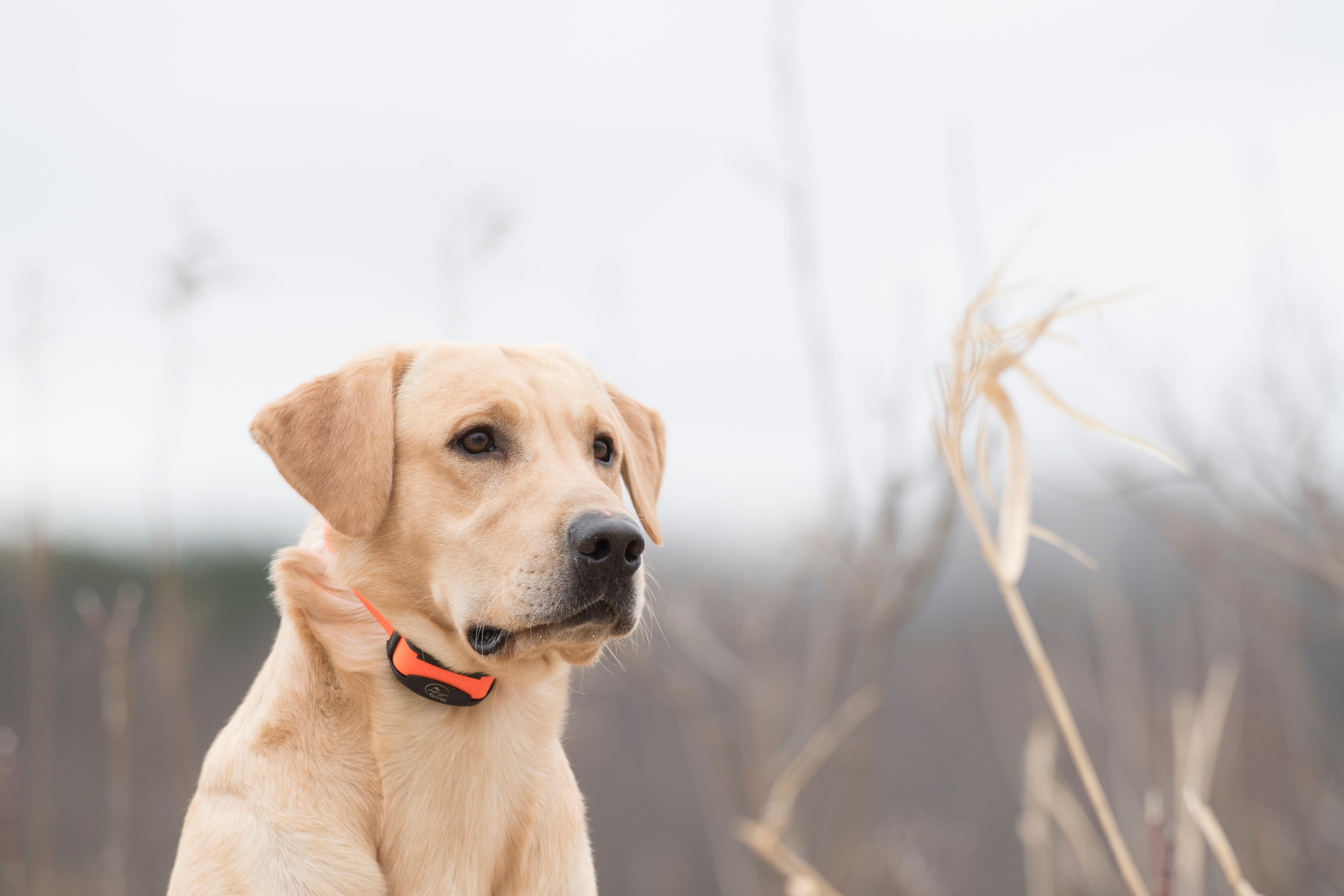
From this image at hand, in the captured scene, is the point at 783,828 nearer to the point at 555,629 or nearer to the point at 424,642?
the point at 555,629

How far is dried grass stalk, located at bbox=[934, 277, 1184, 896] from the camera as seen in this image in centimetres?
119

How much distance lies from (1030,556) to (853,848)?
7391mm

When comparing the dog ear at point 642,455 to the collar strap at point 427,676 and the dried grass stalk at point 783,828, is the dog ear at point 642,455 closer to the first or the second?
the collar strap at point 427,676

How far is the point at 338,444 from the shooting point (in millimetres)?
2320

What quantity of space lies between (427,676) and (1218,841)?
162cm

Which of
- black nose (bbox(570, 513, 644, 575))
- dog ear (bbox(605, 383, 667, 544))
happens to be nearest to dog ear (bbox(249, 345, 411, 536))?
black nose (bbox(570, 513, 644, 575))

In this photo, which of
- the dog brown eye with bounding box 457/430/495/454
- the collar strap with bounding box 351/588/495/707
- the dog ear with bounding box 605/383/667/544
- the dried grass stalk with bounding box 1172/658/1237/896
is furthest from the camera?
the dog ear with bounding box 605/383/667/544

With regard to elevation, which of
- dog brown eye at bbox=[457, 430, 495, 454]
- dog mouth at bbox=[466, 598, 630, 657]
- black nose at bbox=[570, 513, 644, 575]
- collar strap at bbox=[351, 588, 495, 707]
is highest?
dog brown eye at bbox=[457, 430, 495, 454]

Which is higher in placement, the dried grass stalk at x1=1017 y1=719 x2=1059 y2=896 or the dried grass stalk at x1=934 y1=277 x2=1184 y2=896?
the dried grass stalk at x1=934 y1=277 x2=1184 y2=896

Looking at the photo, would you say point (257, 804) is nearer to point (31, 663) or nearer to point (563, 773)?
point (563, 773)

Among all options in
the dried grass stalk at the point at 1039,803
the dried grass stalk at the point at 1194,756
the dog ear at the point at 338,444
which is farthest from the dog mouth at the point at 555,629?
the dried grass stalk at the point at 1194,756

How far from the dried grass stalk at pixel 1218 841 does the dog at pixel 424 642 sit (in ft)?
3.75

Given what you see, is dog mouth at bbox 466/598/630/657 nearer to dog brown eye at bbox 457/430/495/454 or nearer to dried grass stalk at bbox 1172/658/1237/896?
dog brown eye at bbox 457/430/495/454

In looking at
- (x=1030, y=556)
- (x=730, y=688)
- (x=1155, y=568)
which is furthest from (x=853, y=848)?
(x=1155, y=568)
